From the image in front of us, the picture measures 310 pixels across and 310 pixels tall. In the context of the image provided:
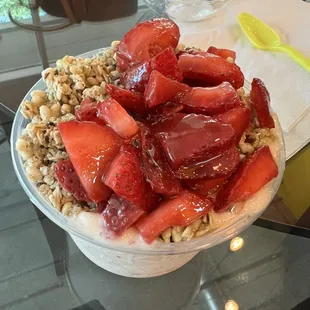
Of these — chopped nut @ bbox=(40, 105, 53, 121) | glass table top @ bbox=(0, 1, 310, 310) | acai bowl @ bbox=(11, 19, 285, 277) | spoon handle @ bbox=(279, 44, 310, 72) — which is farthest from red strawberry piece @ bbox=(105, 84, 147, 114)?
spoon handle @ bbox=(279, 44, 310, 72)

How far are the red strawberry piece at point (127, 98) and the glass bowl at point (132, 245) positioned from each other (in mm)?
179

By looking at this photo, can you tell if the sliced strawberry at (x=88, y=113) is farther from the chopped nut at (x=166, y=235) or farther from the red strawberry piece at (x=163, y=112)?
the chopped nut at (x=166, y=235)

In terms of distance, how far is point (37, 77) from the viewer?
1191 millimetres

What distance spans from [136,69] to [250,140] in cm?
22

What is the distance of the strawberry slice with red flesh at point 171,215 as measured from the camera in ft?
2.29

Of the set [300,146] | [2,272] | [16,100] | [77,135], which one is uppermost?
[77,135]

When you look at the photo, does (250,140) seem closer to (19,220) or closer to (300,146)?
(300,146)

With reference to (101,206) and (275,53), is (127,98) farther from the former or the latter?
(275,53)

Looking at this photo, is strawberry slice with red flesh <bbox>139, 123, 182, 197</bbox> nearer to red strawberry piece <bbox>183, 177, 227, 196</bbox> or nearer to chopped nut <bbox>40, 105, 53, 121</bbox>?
red strawberry piece <bbox>183, 177, 227, 196</bbox>

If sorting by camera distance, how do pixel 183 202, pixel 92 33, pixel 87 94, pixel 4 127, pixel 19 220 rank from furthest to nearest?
pixel 92 33
pixel 4 127
pixel 19 220
pixel 87 94
pixel 183 202

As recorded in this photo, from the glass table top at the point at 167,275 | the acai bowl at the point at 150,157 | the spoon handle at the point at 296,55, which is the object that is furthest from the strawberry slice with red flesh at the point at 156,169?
the spoon handle at the point at 296,55

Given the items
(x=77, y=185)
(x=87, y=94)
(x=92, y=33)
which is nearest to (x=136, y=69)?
(x=87, y=94)

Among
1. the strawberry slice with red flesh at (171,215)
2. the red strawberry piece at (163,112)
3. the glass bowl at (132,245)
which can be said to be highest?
the red strawberry piece at (163,112)

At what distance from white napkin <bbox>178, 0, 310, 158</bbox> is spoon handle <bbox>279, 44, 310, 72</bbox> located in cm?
1
